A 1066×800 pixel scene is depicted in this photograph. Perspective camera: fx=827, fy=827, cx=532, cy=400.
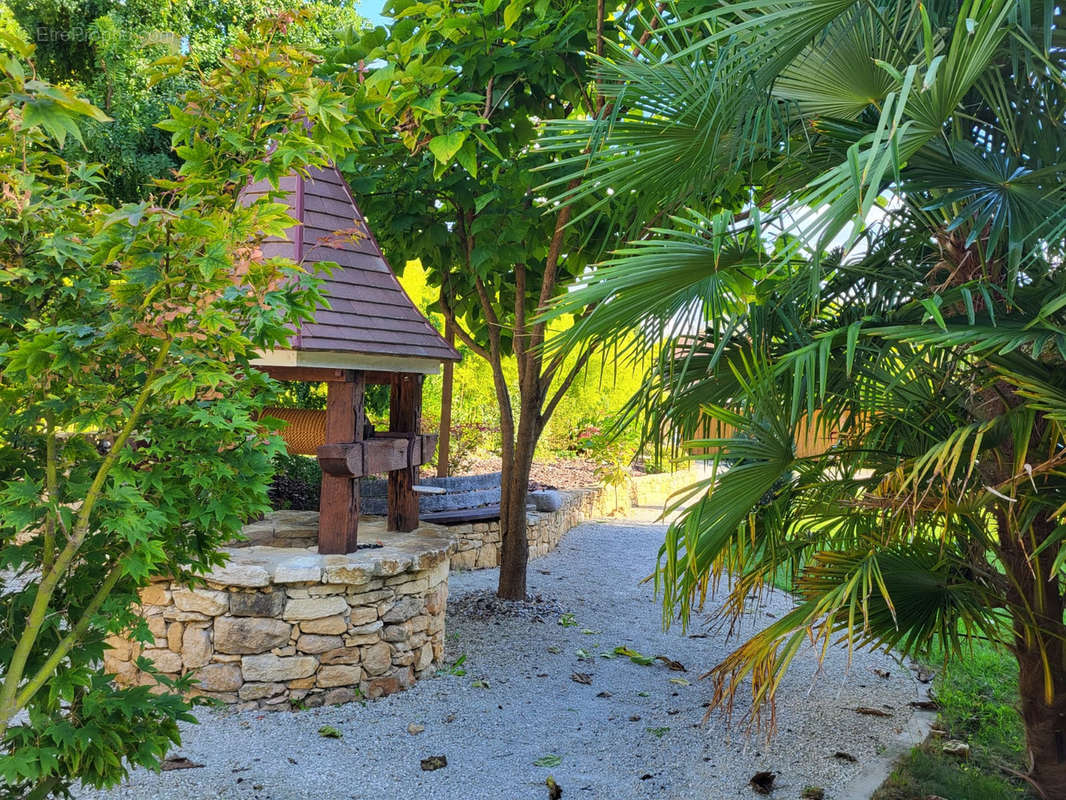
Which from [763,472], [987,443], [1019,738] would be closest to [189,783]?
[763,472]

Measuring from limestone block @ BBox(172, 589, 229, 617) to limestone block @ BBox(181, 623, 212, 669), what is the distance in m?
0.11

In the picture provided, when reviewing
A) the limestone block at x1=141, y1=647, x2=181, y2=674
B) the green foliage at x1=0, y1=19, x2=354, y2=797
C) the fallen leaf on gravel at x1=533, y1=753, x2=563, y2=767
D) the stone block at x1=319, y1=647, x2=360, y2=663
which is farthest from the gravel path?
the green foliage at x1=0, y1=19, x2=354, y2=797

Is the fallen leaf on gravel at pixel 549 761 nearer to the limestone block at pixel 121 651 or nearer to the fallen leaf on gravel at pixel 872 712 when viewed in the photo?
the fallen leaf on gravel at pixel 872 712

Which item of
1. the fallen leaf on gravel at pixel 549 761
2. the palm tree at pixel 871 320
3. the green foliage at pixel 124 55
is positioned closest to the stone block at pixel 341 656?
the fallen leaf on gravel at pixel 549 761

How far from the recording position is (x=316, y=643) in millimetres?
4594

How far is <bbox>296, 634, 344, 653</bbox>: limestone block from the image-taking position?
457cm

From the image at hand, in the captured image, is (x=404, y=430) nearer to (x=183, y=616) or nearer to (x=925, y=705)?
(x=183, y=616)

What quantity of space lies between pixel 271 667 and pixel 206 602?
0.50 meters

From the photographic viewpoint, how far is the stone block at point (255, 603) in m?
4.50

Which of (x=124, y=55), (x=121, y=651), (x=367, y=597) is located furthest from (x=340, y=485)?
(x=124, y=55)

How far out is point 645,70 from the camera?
10.7 ft

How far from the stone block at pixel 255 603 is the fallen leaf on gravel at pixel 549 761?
161 cm

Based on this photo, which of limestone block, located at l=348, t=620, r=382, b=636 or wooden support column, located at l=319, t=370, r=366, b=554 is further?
wooden support column, located at l=319, t=370, r=366, b=554

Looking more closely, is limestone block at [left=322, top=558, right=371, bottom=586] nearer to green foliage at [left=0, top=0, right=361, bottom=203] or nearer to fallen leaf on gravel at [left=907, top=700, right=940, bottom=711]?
fallen leaf on gravel at [left=907, top=700, right=940, bottom=711]
